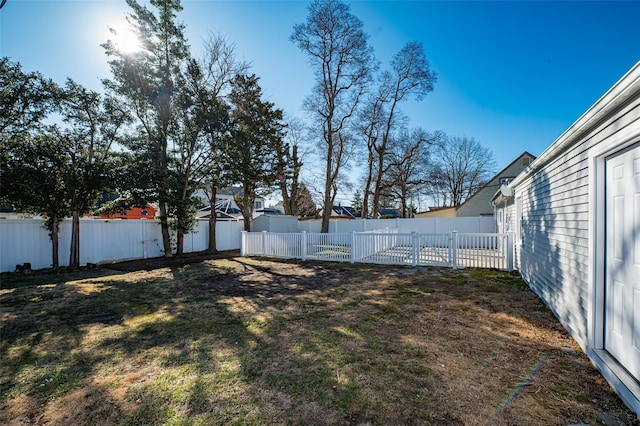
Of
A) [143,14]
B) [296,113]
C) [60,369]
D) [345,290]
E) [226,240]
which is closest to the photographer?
[60,369]

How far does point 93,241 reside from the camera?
31.6ft

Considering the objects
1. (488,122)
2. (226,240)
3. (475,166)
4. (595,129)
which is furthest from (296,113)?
(475,166)

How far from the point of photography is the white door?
2.17 metres

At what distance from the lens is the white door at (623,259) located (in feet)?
7.12

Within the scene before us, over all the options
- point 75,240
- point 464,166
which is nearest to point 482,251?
point 75,240

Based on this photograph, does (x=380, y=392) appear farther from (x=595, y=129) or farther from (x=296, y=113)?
(x=296, y=113)

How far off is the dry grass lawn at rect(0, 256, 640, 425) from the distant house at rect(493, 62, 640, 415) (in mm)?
254

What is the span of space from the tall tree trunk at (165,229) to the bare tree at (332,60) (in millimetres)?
8537

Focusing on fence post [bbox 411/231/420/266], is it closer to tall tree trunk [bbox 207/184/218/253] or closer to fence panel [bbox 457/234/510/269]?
fence panel [bbox 457/234/510/269]

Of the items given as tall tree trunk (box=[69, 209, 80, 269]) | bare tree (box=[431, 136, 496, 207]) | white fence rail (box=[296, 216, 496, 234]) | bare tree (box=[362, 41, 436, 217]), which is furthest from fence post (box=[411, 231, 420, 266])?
bare tree (box=[431, 136, 496, 207])

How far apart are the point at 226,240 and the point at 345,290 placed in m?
10.2

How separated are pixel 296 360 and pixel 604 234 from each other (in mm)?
3267

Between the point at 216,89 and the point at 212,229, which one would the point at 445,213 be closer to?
the point at 212,229

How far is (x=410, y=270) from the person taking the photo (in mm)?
7941
